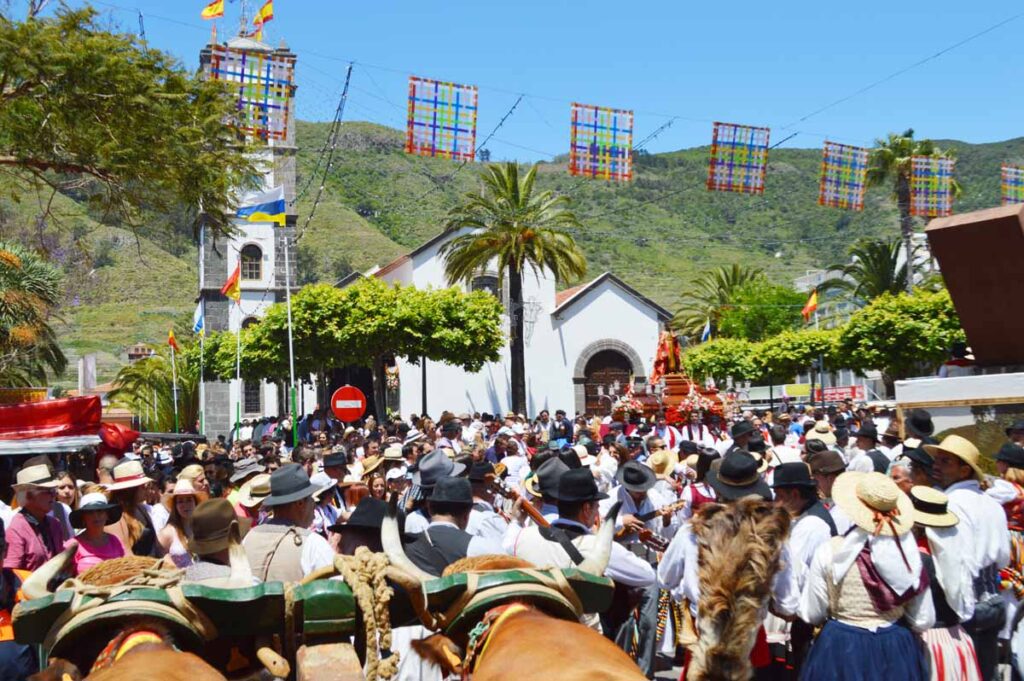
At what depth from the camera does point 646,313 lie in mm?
51500

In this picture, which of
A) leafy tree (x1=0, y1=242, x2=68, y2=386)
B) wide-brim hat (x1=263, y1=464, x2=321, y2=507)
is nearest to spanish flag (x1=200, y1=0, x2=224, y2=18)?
leafy tree (x1=0, y1=242, x2=68, y2=386)

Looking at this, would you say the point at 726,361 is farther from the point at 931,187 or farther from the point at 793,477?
the point at 793,477

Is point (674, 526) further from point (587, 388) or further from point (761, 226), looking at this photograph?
point (761, 226)

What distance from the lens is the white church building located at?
49625mm

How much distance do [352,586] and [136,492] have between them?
5758 mm

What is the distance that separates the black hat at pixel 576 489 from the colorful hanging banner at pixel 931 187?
101 feet

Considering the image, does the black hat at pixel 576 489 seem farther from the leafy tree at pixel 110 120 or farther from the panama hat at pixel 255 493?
the leafy tree at pixel 110 120

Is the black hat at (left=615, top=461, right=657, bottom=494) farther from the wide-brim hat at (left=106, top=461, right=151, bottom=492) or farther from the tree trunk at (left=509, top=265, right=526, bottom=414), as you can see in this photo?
the tree trunk at (left=509, top=265, right=526, bottom=414)

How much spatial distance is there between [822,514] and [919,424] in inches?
272

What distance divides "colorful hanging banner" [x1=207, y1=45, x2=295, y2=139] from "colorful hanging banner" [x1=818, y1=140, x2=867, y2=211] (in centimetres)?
1400

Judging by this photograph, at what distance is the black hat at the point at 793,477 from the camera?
266 inches

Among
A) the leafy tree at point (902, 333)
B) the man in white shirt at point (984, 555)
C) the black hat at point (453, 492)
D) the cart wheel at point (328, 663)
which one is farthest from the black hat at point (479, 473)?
the leafy tree at point (902, 333)

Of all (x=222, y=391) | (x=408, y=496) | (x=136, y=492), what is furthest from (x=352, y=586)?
(x=222, y=391)

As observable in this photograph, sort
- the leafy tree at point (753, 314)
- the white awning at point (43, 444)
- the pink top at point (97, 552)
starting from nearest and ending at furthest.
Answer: the pink top at point (97, 552)
the white awning at point (43, 444)
the leafy tree at point (753, 314)
